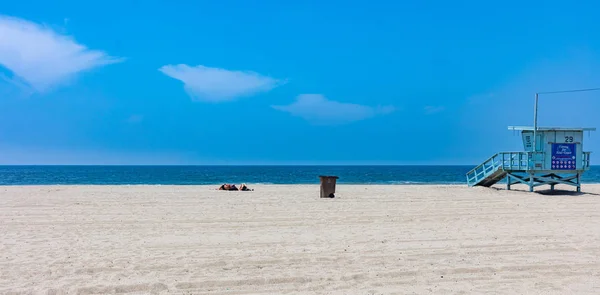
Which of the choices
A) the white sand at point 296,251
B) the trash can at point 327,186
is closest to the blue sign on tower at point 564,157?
the white sand at point 296,251

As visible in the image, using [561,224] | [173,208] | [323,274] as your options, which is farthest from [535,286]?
[173,208]

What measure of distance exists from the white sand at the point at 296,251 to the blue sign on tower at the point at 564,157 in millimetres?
9349

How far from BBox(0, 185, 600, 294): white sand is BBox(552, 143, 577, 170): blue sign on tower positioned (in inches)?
368

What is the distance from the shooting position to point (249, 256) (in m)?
7.82

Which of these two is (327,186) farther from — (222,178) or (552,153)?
(222,178)

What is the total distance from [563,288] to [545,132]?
18.5 m

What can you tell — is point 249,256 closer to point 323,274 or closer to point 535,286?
point 323,274

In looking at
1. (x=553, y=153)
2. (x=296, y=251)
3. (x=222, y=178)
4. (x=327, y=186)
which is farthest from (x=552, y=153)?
(x=222, y=178)

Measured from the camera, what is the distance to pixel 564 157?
22.5 metres

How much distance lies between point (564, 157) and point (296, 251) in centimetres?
1905

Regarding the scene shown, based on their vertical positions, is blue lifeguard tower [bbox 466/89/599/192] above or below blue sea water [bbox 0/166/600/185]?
above

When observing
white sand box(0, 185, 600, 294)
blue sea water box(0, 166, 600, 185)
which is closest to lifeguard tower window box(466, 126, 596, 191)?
white sand box(0, 185, 600, 294)

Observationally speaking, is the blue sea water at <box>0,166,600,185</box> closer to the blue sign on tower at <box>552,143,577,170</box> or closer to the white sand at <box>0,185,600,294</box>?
the blue sign on tower at <box>552,143,577,170</box>

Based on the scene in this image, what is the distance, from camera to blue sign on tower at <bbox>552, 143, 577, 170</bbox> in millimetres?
22500
